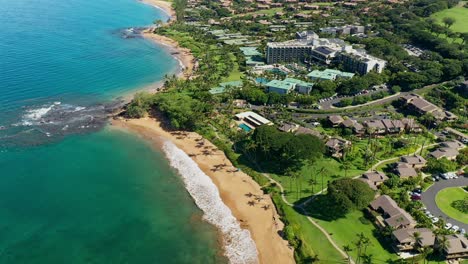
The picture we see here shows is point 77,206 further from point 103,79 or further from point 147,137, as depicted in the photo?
point 103,79

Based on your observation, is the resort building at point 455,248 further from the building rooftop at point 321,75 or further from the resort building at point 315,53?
the resort building at point 315,53

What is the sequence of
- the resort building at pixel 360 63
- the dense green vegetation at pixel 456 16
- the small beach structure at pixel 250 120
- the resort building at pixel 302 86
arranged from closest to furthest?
the small beach structure at pixel 250 120 < the resort building at pixel 302 86 < the resort building at pixel 360 63 < the dense green vegetation at pixel 456 16

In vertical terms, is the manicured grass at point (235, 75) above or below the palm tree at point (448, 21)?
below

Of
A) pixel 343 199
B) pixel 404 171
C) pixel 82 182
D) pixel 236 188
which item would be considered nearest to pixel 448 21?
pixel 404 171

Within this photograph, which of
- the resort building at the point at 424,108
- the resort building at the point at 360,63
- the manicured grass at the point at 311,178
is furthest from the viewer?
the resort building at the point at 360,63

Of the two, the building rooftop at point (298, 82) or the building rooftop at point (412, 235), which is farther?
the building rooftop at point (298, 82)

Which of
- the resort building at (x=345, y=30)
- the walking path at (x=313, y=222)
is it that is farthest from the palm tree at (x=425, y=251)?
the resort building at (x=345, y=30)
